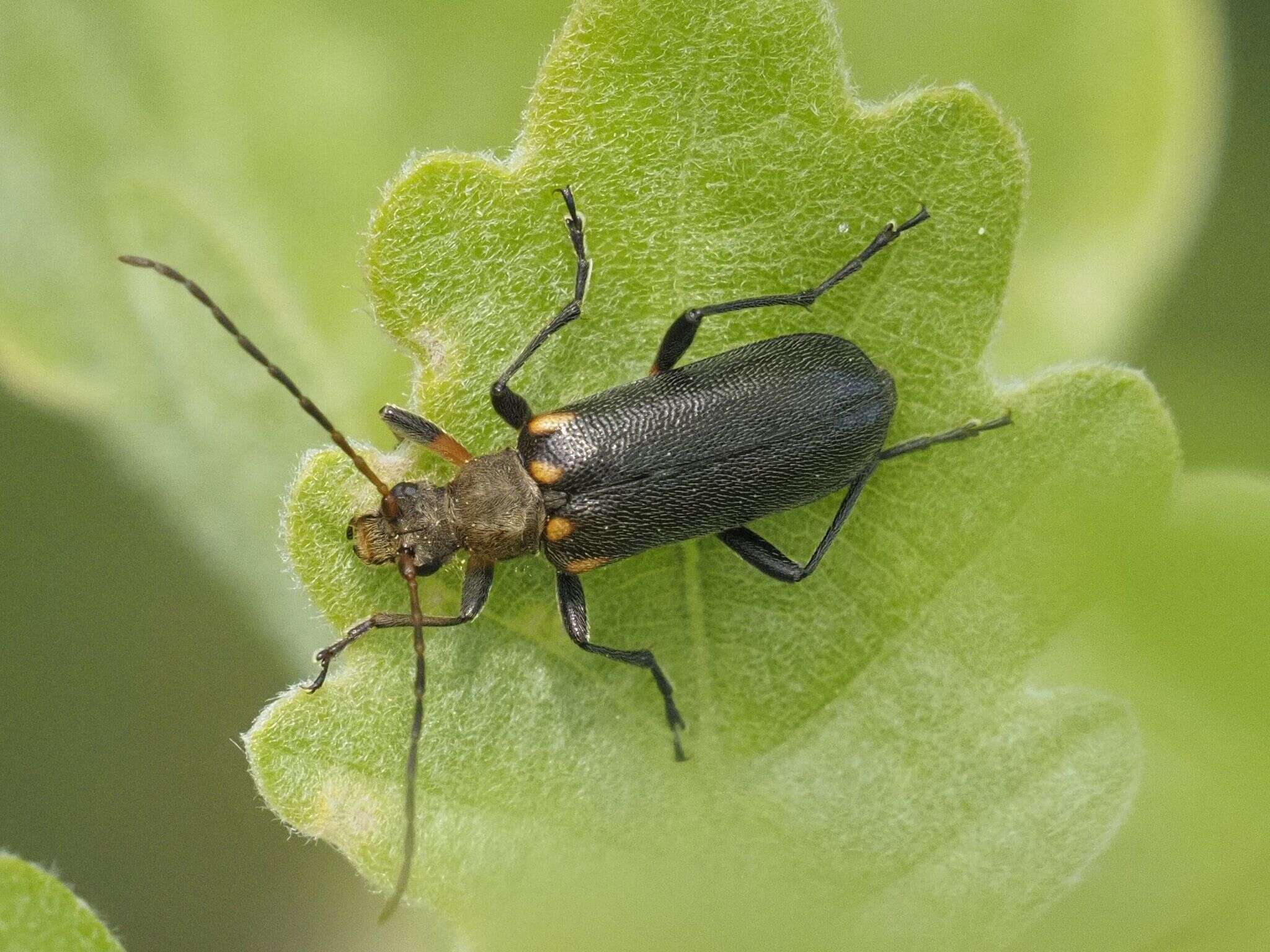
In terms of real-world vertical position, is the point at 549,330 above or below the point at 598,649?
above

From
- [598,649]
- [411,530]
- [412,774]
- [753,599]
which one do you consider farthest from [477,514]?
[412,774]

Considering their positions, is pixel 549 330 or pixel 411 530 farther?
pixel 411 530

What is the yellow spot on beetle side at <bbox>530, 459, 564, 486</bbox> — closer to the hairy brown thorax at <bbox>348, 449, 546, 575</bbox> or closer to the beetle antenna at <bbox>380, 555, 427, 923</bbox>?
the hairy brown thorax at <bbox>348, 449, 546, 575</bbox>

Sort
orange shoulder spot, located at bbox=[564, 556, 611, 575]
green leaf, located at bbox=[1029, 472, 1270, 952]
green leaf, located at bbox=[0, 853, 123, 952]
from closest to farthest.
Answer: green leaf, located at bbox=[0, 853, 123, 952], green leaf, located at bbox=[1029, 472, 1270, 952], orange shoulder spot, located at bbox=[564, 556, 611, 575]

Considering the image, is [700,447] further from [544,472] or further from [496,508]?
[496,508]

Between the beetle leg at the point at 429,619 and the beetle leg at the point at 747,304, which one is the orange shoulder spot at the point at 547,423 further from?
the beetle leg at the point at 429,619

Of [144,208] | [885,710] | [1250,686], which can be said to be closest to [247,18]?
[144,208]

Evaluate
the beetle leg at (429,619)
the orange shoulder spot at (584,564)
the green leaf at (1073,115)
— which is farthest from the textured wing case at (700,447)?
the green leaf at (1073,115)

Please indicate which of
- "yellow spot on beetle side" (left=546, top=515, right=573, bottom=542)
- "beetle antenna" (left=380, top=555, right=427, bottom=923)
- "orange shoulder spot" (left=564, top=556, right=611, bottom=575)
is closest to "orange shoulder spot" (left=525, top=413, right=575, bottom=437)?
"yellow spot on beetle side" (left=546, top=515, right=573, bottom=542)
